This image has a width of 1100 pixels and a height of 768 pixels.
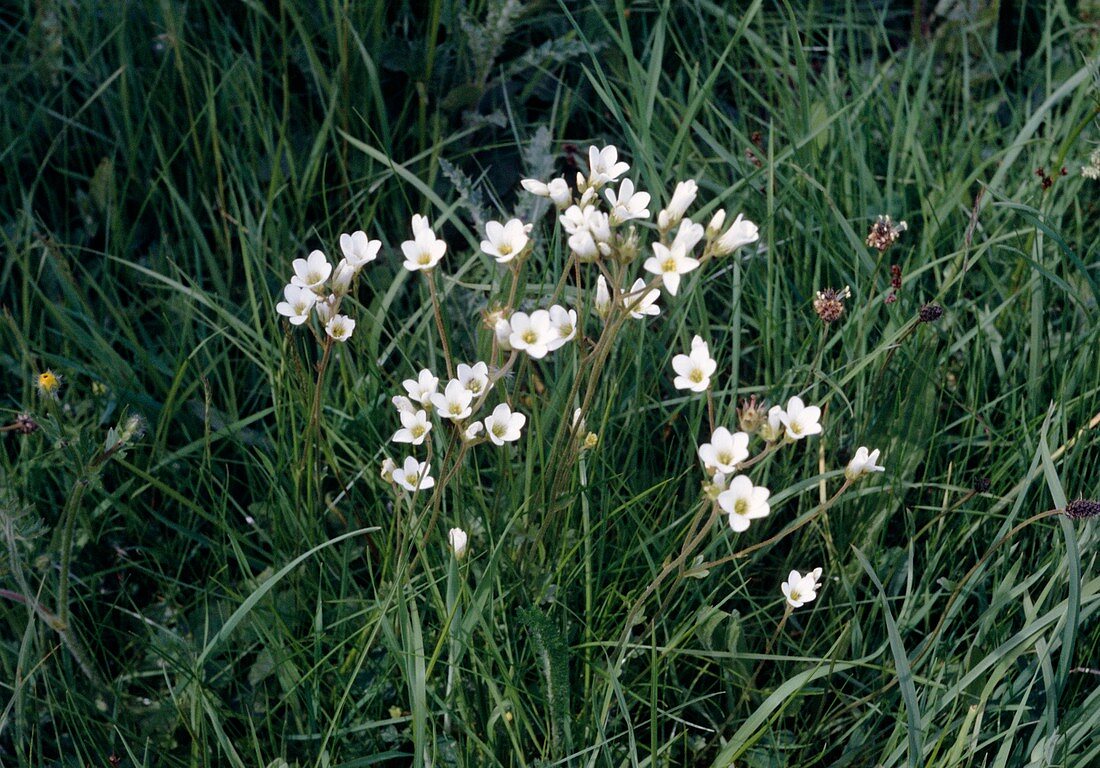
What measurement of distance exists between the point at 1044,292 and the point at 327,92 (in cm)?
181

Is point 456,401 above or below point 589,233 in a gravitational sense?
below

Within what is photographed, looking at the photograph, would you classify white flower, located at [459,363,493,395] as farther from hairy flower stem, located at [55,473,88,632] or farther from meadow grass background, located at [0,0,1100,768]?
hairy flower stem, located at [55,473,88,632]

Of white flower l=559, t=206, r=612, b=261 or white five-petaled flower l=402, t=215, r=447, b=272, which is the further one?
white five-petaled flower l=402, t=215, r=447, b=272

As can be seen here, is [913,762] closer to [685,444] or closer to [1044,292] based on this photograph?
[685,444]

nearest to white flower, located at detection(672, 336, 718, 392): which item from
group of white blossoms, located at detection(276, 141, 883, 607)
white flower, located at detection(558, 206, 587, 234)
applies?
group of white blossoms, located at detection(276, 141, 883, 607)

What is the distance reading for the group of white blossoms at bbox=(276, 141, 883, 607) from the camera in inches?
54.9

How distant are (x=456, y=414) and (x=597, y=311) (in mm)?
262

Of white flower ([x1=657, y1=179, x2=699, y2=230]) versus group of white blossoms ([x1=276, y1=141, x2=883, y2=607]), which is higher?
white flower ([x1=657, y1=179, x2=699, y2=230])

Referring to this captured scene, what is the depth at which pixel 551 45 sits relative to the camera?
8.79 feet

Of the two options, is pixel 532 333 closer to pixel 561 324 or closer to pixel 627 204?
pixel 561 324

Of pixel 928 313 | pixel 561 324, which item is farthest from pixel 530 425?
pixel 928 313

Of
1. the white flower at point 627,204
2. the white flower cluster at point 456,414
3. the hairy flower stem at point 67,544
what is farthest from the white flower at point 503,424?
the hairy flower stem at point 67,544

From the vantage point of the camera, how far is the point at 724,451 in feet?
4.70

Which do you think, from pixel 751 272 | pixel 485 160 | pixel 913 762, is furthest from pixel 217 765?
pixel 485 160
